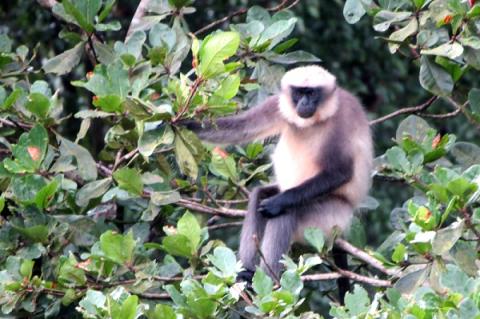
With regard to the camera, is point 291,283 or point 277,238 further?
point 277,238

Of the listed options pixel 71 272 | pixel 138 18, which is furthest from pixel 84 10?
pixel 71 272

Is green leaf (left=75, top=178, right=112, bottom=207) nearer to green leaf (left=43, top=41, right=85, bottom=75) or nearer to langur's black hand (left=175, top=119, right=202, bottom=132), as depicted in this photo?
langur's black hand (left=175, top=119, right=202, bottom=132)

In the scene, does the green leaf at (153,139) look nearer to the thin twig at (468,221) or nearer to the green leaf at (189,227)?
the green leaf at (189,227)

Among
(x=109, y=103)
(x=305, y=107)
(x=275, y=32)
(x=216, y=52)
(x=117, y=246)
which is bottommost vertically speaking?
(x=305, y=107)

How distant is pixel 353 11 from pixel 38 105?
1.21 m

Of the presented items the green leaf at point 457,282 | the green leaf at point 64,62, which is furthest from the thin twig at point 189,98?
the green leaf at point 457,282

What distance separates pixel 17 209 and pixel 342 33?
14.8 feet

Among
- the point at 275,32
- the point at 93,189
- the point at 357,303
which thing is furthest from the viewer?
the point at 275,32

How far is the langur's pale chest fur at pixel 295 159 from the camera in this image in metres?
5.09

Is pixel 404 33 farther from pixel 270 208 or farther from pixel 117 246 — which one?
pixel 117 246

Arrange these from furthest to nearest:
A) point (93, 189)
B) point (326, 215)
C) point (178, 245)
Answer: point (326, 215) < point (93, 189) < point (178, 245)

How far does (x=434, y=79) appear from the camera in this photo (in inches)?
168

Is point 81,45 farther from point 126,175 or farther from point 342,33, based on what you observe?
point 342,33

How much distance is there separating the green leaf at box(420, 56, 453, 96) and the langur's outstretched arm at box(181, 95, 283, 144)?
96cm
